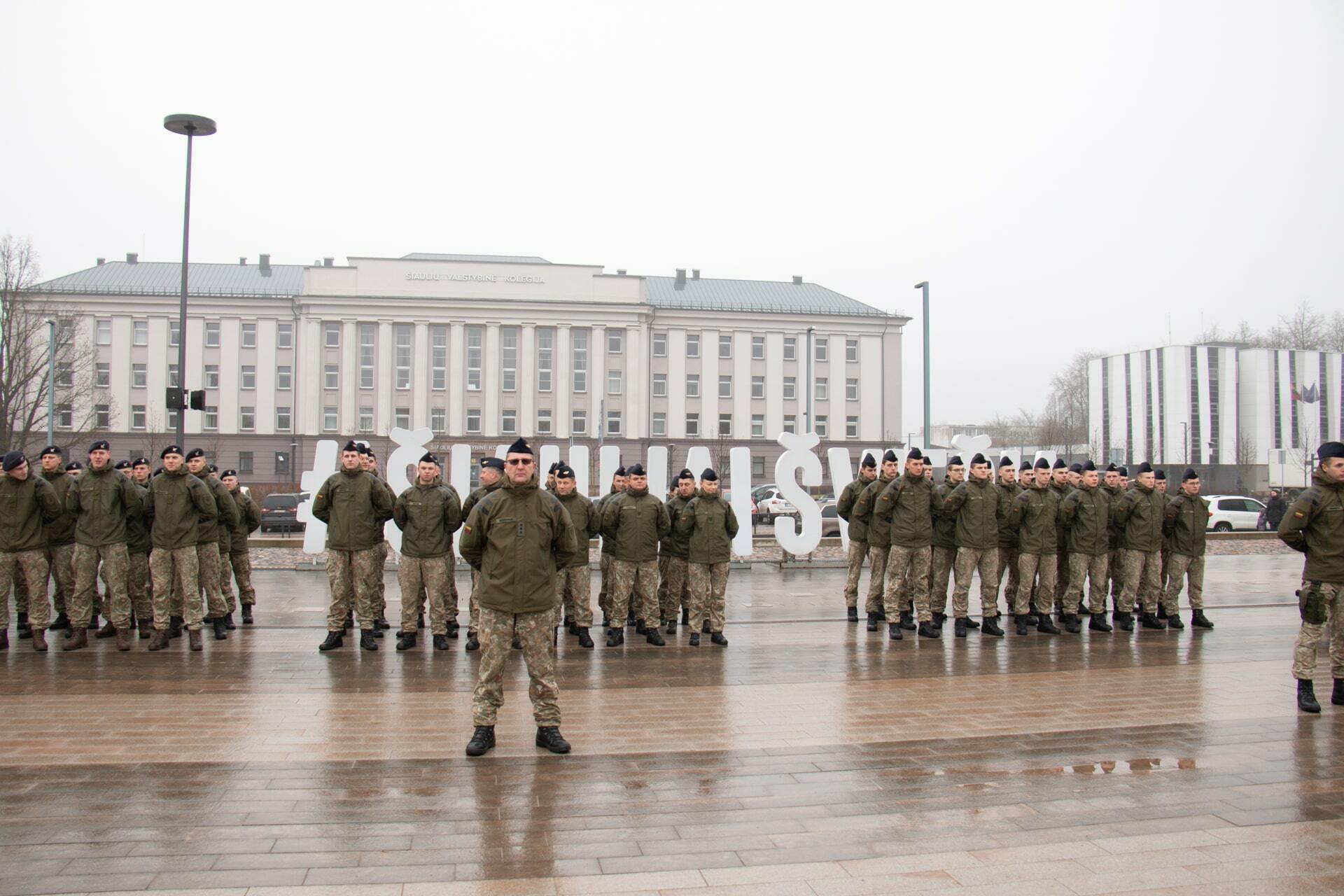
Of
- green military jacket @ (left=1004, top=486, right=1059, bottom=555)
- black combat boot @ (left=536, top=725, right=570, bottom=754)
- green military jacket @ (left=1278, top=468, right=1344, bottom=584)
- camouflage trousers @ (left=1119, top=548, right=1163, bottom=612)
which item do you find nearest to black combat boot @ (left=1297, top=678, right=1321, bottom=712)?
green military jacket @ (left=1278, top=468, right=1344, bottom=584)

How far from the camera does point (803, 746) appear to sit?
670cm

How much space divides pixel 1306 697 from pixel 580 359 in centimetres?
6467

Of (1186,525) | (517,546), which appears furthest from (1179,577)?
(517,546)

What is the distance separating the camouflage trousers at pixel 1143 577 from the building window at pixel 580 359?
5946 cm

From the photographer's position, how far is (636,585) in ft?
37.6

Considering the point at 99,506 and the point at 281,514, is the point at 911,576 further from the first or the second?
the point at 281,514

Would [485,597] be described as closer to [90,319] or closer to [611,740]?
[611,740]

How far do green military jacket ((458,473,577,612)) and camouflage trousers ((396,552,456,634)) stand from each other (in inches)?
153

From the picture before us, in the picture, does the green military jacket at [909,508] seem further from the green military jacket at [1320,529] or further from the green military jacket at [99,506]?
the green military jacket at [99,506]

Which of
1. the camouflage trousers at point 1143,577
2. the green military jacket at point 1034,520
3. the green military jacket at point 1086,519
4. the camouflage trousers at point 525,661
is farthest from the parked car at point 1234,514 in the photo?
the camouflage trousers at point 525,661

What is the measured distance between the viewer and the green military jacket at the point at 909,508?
11.9 meters

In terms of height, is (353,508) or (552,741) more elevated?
(353,508)

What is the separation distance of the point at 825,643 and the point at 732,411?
63156mm

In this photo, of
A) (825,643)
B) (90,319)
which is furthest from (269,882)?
(90,319)
